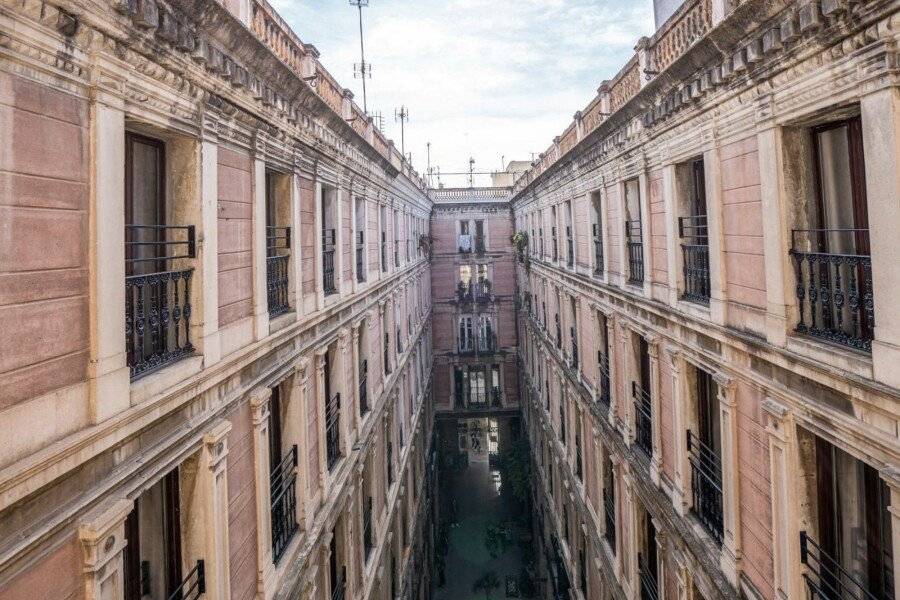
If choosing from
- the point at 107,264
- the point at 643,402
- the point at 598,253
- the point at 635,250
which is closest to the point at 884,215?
the point at 107,264

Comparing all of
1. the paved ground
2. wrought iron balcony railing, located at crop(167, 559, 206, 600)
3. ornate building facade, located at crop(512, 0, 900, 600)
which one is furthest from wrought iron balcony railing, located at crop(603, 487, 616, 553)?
the paved ground

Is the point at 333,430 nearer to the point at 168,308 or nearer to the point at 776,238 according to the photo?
the point at 168,308

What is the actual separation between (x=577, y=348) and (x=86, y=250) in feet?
44.1

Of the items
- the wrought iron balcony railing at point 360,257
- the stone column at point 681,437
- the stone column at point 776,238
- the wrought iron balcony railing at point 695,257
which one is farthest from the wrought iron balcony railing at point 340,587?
the stone column at point 776,238

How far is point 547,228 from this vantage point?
19969 millimetres

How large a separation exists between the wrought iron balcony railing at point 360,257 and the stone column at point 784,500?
9.15 m

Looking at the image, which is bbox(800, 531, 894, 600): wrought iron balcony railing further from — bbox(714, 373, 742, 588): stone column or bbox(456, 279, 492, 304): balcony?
bbox(456, 279, 492, 304): balcony

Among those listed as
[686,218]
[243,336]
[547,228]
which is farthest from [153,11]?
[547,228]

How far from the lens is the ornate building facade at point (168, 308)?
353 cm

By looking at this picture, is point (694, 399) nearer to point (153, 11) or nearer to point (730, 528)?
point (730, 528)

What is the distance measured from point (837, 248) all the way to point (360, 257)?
983cm

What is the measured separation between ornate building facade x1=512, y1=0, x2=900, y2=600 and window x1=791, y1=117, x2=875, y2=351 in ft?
0.07

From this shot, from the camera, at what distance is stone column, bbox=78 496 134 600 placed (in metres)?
3.85

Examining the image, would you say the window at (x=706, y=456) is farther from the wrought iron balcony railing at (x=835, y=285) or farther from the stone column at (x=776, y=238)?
the wrought iron balcony railing at (x=835, y=285)
